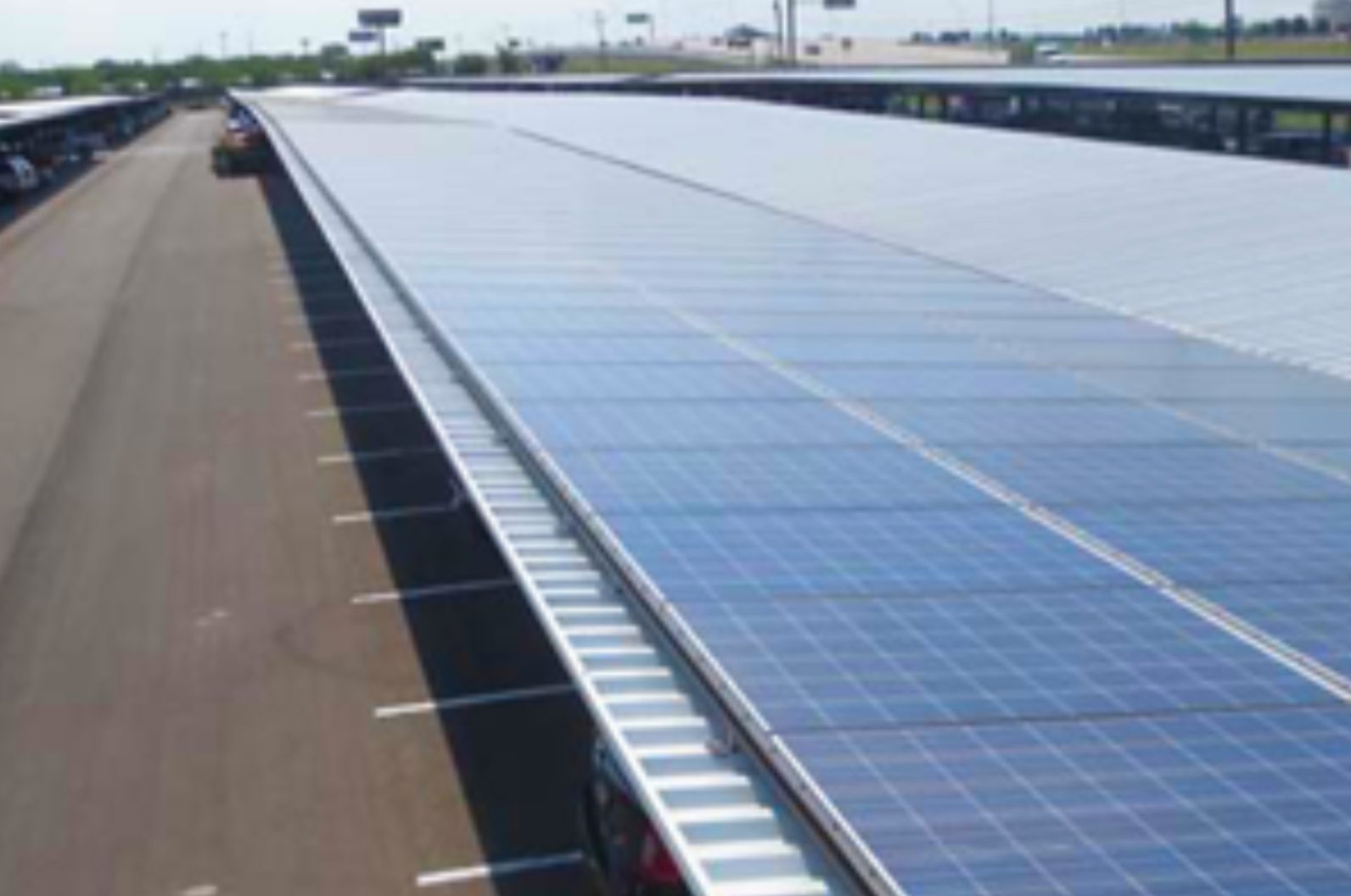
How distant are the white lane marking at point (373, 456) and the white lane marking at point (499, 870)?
44.4 ft

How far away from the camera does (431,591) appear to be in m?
20.4

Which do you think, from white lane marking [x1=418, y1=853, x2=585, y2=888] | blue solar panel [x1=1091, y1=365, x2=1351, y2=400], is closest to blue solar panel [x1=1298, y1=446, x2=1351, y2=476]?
blue solar panel [x1=1091, y1=365, x2=1351, y2=400]

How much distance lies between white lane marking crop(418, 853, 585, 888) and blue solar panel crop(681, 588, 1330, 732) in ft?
12.4

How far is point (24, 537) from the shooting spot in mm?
23031

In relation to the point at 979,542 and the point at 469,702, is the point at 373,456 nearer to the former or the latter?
the point at 469,702

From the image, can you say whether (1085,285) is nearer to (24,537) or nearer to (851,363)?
(851,363)

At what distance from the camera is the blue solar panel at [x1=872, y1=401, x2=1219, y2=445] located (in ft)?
50.1

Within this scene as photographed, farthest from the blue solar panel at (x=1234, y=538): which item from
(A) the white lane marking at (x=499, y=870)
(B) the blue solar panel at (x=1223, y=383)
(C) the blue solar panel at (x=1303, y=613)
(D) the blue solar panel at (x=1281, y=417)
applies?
(A) the white lane marking at (x=499, y=870)

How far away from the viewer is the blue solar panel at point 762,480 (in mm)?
13023

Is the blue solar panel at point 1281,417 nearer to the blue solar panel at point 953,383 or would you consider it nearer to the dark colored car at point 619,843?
the blue solar panel at point 953,383

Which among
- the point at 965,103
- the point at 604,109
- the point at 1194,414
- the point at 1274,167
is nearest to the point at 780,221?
the point at 1274,167

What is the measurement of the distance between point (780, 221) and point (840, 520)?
2119cm

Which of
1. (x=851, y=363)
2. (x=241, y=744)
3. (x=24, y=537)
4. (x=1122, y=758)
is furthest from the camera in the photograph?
(x=24, y=537)

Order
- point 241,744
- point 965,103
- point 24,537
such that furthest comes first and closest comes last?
point 965,103 < point 24,537 < point 241,744
